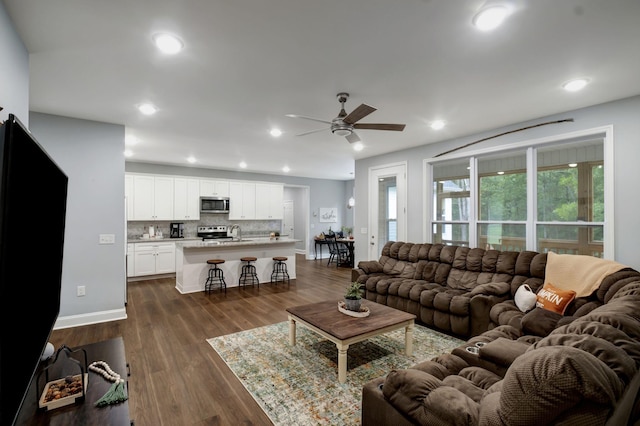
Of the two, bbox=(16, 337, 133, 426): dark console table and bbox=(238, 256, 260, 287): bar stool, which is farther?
bbox=(238, 256, 260, 287): bar stool

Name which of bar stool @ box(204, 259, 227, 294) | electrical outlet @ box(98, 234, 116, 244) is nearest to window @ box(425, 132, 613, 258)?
bar stool @ box(204, 259, 227, 294)

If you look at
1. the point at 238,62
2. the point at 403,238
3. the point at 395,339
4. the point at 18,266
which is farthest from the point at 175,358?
the point at 403,238

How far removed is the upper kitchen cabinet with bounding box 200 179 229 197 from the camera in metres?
7.95

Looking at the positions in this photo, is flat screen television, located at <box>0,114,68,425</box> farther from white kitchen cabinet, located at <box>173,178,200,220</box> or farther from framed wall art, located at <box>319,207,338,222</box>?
framed wall art, located at <box>319,207,338,222</box>

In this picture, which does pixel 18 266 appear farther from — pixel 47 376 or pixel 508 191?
pixel 508 191

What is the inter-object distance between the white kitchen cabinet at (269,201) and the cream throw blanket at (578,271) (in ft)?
23.0

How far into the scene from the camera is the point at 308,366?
9.61 feet

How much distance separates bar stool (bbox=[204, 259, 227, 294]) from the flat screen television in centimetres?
456

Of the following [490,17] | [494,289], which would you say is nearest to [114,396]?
[490,17]

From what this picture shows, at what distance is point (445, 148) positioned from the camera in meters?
5.24

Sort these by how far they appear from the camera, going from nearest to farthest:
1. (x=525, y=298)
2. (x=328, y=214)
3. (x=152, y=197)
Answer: (x=525, y=298)
(x=152, y=197)
(x=328, y=214)

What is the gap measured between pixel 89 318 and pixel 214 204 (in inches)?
171

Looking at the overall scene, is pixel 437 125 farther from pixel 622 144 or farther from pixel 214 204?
pixel 214 204

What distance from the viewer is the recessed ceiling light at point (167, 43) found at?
2230mm
